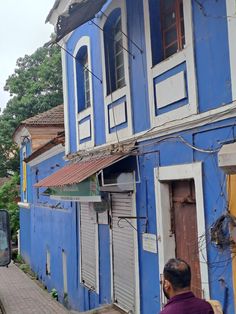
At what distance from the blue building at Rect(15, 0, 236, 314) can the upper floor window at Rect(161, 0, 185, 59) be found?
0.05ft

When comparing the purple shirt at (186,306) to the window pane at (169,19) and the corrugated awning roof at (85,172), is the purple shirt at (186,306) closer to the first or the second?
the corrugated awning roof at (85,172)

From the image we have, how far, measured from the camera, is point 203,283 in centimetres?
606

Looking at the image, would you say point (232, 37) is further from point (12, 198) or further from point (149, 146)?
point (12, 198)

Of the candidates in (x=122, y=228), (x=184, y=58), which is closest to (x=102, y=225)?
(x=122, y=228)

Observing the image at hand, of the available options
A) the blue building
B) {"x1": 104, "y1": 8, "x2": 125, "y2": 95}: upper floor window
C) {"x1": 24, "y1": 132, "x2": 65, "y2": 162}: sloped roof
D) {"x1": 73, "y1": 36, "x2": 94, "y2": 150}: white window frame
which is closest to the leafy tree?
{"x1": 24, "y1": 132, "x2": 65, "y2": 162}: sloped roof

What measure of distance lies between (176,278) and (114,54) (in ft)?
20.7

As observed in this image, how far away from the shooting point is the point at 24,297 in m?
13.7

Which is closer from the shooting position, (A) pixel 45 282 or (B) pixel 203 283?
(B) pixel 203 283

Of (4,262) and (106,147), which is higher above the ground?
(106,147)

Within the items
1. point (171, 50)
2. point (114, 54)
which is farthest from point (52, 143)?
point (171, 50)

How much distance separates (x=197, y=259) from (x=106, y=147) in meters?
3.34

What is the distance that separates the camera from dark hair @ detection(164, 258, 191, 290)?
3.53 meters

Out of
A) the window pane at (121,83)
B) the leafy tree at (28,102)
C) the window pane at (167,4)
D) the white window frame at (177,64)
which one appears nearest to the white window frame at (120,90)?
the window pane at (121,83)

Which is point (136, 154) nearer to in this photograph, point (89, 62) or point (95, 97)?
point (95, 97)
